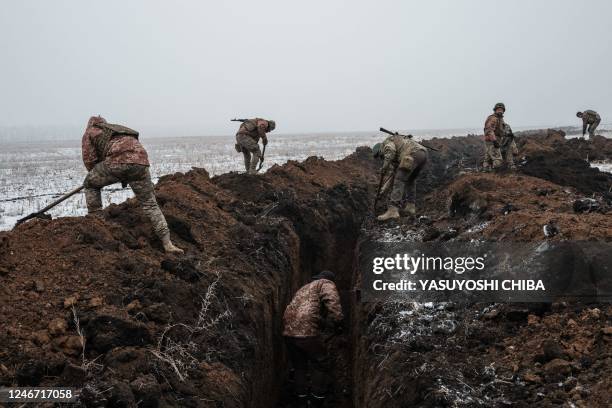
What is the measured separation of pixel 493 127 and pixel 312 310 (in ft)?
29.0

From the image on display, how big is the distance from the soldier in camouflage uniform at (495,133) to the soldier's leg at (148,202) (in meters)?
9.57

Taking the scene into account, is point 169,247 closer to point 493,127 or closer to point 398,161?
point 398,161

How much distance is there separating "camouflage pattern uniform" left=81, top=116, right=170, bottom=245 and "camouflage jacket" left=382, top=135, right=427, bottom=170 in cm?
529

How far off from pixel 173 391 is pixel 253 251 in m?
3.34

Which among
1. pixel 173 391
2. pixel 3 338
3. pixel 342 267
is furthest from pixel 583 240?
pixel 342 267

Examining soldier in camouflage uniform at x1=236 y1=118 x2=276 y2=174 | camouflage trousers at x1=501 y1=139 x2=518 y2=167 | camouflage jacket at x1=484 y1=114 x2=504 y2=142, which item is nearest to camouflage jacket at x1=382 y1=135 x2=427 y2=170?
soldier in camouflage uniform at x1=236 y1=118 x2=276 y2=174

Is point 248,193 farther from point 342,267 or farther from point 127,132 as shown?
point 127,132

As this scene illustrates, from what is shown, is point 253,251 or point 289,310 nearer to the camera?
point 289,310

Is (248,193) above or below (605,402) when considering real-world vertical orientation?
above

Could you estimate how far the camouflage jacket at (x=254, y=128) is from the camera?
38.8ft

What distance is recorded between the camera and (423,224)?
28.6 ft

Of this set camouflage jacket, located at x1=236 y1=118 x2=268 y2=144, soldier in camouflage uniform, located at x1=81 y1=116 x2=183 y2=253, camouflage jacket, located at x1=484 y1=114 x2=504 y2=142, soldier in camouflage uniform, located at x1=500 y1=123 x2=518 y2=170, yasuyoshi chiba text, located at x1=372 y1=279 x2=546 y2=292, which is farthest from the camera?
soldier in camouflage uniform, located at x1=500 y1=123 x2=518 y2=170

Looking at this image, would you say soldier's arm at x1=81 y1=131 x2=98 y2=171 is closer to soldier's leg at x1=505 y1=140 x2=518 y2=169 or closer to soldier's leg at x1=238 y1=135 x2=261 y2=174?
soldier's leg at x1=238 y1=135 x2=261 y2=174

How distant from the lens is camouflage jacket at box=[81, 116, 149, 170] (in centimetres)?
552
